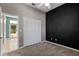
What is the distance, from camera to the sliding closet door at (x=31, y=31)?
4.42 metres

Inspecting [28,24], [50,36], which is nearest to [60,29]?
[50,36]

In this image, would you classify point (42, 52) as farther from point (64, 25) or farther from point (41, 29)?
point (64, 25)

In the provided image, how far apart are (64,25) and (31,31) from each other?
5.49ft

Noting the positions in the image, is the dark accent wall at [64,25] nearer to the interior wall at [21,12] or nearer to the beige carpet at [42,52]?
the interior wall at [21,12]

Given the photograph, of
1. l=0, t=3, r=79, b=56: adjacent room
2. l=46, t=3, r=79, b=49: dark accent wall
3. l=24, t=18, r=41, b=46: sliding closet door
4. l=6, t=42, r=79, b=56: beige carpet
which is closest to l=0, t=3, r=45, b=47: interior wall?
l=0, t=3, r=79, b=56: adjacent room

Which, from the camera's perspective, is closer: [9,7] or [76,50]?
[9,7]

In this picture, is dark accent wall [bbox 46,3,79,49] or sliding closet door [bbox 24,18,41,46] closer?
dark accent wall [bbox 46,3,79,49]

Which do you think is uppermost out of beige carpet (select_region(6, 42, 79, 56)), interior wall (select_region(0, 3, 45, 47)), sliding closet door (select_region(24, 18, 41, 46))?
interior wall (select_region(0, 3, 45, 47))

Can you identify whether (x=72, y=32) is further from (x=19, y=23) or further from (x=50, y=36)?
(x=19, y=23)

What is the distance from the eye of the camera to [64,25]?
186 inches

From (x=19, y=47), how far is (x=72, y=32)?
2435 mm

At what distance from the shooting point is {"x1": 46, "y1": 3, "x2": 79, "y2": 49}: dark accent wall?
4.08 meters

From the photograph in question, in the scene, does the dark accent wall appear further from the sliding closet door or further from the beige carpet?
the sliding closet door

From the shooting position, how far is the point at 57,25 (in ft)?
17.2
